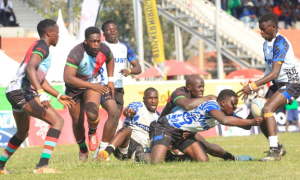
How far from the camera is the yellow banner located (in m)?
21.5

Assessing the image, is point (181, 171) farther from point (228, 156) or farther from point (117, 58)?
point (117, 58)

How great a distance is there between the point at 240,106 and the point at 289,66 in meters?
9.81

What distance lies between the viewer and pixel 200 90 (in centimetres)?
765

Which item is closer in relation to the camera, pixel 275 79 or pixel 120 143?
pixel 275 79

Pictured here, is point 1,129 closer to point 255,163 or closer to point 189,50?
point 255,163

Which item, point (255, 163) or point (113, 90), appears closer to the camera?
point (255, 163)

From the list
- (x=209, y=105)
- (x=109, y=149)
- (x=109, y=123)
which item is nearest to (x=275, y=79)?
(x=209, y=105)

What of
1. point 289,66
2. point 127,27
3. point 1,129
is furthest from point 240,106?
point 127,27

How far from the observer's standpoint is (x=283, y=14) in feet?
98.1

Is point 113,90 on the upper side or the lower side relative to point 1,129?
upper

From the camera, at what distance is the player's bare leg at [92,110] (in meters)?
8.03

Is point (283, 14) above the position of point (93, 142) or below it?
above

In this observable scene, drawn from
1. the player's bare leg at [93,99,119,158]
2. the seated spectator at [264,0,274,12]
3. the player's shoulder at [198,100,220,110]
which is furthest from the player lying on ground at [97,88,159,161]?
the seated spectator at [264,0,274,12]

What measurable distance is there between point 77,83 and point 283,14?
2422cm
